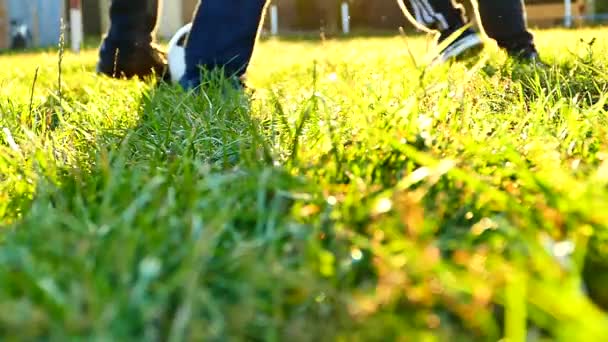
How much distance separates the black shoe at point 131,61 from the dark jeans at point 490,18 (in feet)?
2.51

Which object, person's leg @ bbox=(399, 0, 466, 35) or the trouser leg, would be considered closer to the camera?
person's leg @ bbox=(399, 0, 466, 35)

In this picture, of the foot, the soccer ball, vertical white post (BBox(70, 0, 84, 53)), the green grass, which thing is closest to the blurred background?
vertical white post (BBox(70, 0, 84, 53))

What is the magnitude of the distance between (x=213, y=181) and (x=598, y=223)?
0.37m

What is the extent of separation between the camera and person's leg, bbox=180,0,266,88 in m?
2.27

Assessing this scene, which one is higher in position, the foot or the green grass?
the foot

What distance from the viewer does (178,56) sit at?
8.09 feet

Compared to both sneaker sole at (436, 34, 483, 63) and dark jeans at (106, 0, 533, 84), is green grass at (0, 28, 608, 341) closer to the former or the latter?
dark jeans at (106, 0, 533, 84)

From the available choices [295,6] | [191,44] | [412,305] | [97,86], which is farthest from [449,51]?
[295,6]

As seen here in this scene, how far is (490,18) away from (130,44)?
1074 millimetres

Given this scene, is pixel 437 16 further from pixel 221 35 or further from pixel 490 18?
pixel 221 35

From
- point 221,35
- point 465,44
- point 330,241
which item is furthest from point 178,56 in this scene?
point 330,241

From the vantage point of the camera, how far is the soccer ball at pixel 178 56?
2.39 m

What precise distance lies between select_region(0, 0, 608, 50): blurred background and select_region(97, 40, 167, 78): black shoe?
6.78 meters

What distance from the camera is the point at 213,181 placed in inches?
38.3
